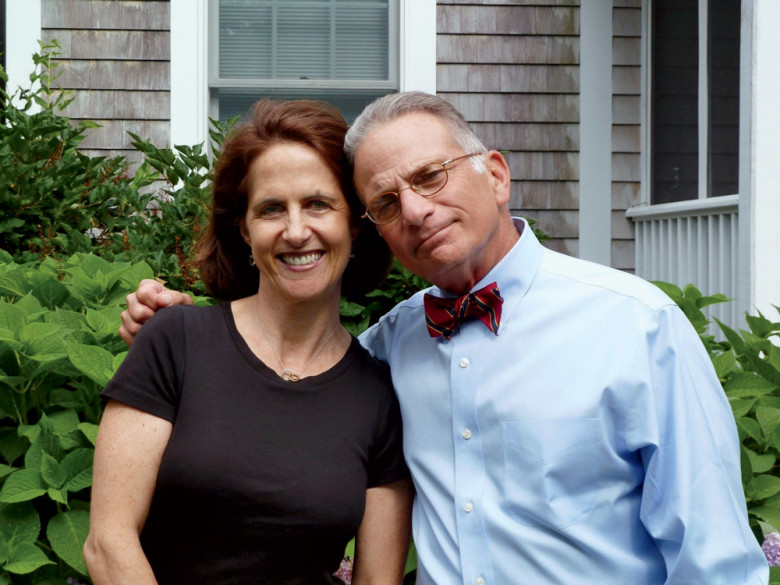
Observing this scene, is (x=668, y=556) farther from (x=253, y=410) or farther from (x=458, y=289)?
(x=253, y=410)

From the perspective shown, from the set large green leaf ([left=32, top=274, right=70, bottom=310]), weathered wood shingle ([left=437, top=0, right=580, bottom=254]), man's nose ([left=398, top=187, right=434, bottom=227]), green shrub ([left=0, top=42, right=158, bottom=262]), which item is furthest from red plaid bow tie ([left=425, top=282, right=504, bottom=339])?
weathered wood shingle ([left=437, top=0, right=580, bottom=254])

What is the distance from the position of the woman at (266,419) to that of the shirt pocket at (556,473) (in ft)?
0.98

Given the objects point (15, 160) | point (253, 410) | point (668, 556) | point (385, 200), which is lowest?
point (668, 556)

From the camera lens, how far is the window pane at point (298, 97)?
5227mm

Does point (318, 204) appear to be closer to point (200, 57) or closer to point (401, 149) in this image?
point (401, 149)

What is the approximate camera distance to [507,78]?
203 inches

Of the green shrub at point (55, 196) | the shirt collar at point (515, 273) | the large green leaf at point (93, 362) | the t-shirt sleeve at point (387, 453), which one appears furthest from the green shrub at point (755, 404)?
the green shrub at point (55, 196)

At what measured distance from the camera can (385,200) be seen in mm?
1658

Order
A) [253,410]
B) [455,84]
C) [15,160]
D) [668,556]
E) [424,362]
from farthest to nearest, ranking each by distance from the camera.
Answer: [455,84], [15,160], [424,362], [253,410], [668,556]

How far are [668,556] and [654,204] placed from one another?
13.3ft

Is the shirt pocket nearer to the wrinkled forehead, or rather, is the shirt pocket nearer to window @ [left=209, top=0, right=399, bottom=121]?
the wrinkled forehead

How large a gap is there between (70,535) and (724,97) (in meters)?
4.20

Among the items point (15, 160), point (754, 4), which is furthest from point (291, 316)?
point (754, 4)

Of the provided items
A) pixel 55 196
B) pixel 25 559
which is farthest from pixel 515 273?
pixel 55 196
